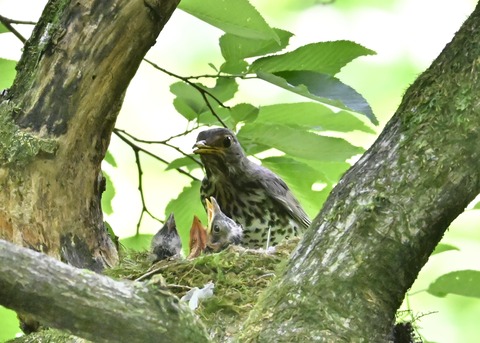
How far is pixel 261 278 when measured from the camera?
3549 millimetres

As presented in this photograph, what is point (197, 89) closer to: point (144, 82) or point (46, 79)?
point (46, 79)

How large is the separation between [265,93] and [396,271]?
13.1ft

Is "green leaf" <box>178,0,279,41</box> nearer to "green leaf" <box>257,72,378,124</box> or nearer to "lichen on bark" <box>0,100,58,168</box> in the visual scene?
"green leaf" <box>257,72,378,124</box>

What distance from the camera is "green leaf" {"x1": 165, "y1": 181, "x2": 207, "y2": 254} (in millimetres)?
4398

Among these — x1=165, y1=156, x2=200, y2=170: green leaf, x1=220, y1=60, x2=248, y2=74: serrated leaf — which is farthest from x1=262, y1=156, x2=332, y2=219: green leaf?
x1=220, y1=60, x2=248, y2=74: serrated leaf

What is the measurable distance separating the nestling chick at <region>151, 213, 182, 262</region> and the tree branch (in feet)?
5.79

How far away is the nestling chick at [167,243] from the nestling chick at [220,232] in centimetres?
18

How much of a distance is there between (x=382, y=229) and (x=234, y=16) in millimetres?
1014

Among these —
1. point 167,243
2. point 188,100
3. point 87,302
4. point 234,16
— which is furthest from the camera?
point 167,243

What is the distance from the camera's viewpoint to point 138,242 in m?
4.48

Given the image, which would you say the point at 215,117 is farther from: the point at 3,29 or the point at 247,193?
the point at 247,193

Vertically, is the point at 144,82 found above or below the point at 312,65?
above

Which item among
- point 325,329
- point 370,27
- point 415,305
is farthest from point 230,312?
point 370,27

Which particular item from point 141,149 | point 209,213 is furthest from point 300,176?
point 141,149
